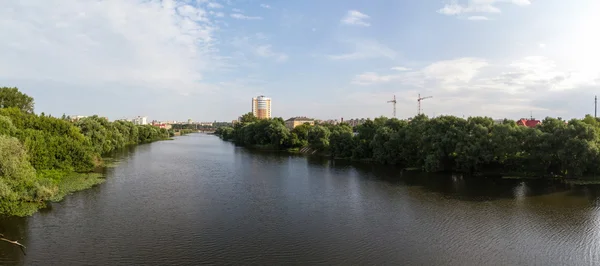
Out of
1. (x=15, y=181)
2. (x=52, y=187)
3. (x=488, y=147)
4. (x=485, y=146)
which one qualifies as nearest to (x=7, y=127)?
(x=52, y=187)

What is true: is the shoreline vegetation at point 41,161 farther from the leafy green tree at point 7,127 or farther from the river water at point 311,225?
the river water at point 311,225

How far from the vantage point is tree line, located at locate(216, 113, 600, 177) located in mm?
32594

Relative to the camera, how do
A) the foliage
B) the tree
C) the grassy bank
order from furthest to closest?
1. the tree
2. the grassy bank
3. the foliage

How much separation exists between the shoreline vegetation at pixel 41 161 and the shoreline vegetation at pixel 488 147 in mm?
33819

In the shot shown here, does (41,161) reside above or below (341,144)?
below

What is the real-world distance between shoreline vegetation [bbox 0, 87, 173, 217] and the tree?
45.4ft

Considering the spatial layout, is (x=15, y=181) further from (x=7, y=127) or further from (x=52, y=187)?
(x=7, y=127)

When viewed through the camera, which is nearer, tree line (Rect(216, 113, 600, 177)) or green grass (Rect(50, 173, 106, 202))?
green grass (Rect(50, 173, 106, 202))

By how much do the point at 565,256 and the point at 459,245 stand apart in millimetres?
4301

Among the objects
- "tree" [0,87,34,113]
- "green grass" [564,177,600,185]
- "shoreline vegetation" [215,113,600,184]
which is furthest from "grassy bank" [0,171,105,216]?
"green grass" [564,177,600,185]

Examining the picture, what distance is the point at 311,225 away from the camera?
1975cm

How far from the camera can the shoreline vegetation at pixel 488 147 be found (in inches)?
1283

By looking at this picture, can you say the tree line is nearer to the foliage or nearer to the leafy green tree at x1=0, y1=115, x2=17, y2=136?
the foliage

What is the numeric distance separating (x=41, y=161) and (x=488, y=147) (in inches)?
1634
